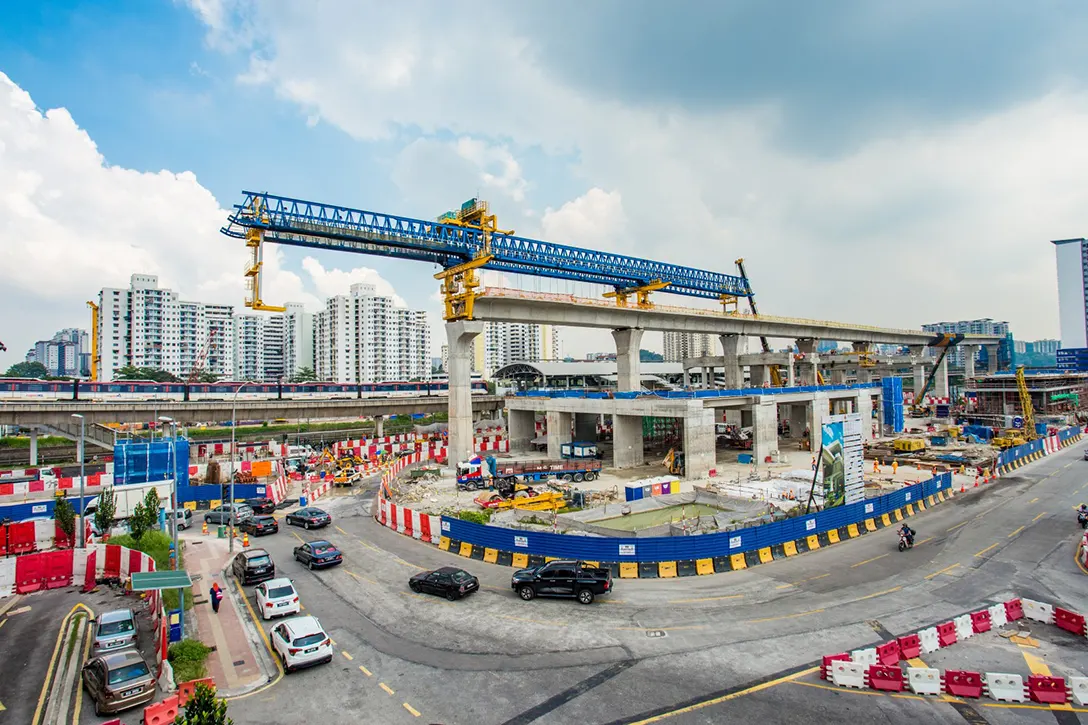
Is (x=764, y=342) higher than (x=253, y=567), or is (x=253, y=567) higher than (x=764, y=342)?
(x=764, y=342)

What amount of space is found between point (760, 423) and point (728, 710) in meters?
41.3

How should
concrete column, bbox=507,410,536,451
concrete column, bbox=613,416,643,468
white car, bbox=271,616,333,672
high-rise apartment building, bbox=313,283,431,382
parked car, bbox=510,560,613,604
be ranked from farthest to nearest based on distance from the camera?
high-rise apartment building, bbox=313,283,431,382 → concrete column, bbox=507,410,536,451 → concrete column, bbox=613,416,643,468 → parked car, bbox=510,560,613,604 → white car, bbox=271,616,333,672

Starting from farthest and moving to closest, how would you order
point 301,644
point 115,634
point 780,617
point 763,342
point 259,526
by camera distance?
1. point 763,342
2. point 259,526
3. point 780,617
4. point 115,634
5. point 301,644

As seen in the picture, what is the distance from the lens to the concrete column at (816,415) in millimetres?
56531

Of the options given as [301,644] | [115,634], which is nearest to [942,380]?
[301,644]

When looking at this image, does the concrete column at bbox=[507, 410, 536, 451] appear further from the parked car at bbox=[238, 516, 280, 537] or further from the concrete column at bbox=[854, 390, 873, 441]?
the concrete column at bbox=[854, 390, 873, 441]

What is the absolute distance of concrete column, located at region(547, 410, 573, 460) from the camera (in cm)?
5469

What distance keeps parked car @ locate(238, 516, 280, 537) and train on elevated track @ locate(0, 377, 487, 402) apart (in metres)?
21.0

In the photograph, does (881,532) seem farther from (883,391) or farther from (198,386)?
(198,386)

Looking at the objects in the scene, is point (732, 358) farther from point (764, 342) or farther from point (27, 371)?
point (27, 371)

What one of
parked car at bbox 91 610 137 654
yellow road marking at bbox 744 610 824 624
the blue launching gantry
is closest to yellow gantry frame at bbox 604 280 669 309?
the blue launching gantry

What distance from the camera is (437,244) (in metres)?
50.2

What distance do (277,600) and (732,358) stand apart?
239 feet

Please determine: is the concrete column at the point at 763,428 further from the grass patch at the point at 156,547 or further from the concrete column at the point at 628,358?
the grass patch at the point at 156,547
